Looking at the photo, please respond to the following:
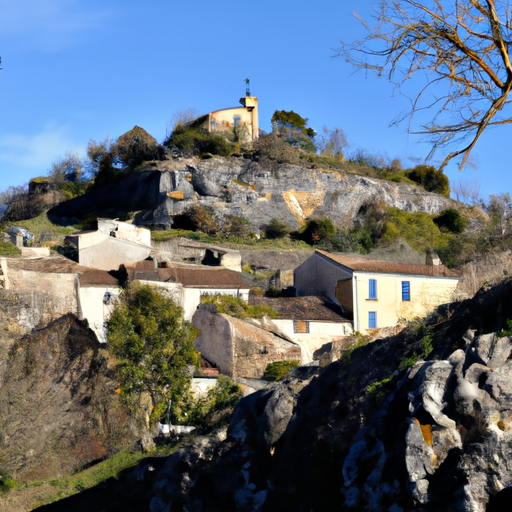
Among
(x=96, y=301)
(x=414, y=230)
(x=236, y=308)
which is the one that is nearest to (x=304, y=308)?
(x=236, y=308)

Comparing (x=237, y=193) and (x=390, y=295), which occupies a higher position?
(x=237, y=193)

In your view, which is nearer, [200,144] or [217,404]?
[217,404]

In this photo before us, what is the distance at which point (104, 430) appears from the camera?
24766mm

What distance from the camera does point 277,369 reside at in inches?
1072

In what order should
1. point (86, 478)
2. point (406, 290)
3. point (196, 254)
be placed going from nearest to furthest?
point (86, 478) < point (406, 290) < point (196, 254)

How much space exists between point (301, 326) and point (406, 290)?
473 centimetres

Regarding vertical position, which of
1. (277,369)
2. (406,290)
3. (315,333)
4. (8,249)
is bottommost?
(277,369)

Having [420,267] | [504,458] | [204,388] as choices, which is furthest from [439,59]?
[420,267]

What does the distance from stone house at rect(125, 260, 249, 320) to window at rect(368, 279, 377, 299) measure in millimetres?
5087

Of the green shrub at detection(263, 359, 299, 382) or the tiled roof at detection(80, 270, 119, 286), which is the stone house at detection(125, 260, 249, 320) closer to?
the tiled roof at detection(80, 270, 119, 286)

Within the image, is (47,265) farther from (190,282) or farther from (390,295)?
(390,295)

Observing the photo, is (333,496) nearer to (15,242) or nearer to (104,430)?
(104,430)

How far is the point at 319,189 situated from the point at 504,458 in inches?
1689

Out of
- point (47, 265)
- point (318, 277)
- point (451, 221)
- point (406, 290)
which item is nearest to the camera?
point (406, 290)
